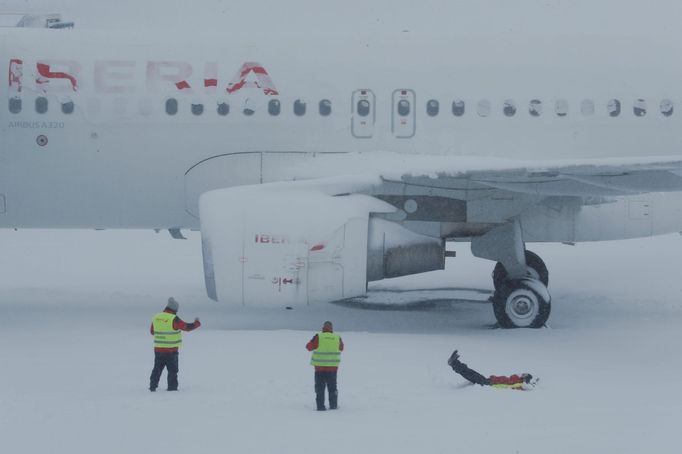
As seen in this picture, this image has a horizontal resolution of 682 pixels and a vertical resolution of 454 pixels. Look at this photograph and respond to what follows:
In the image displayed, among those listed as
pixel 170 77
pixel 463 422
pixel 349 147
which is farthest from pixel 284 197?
pixel 463 422

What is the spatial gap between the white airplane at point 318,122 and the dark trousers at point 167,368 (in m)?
5.26

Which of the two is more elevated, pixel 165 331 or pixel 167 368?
pixel 165 331

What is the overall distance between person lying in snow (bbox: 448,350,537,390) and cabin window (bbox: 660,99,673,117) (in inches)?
269

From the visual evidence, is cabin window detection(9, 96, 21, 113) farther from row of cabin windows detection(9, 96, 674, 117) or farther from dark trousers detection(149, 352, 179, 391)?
dark trousers detection(149, 352, 179, 391)

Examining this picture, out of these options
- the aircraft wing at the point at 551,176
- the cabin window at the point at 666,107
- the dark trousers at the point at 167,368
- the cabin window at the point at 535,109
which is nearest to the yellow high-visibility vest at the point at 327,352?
the dark trousers at the point at 167,368

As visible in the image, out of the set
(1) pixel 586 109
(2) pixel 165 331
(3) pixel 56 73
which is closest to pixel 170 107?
(3) pixel 56 73

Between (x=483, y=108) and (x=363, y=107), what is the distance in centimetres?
188

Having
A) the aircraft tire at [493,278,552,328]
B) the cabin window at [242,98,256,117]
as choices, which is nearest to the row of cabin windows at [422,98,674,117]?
the cabin window at [242,98,256,117]

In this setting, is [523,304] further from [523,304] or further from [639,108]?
[639,108]

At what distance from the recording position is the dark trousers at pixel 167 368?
12.7 meters

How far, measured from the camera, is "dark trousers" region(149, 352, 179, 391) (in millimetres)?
12734

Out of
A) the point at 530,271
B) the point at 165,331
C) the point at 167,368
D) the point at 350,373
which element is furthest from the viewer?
the point at 530,271

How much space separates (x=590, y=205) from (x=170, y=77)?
682 centimetres

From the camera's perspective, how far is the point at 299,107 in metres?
18.1
